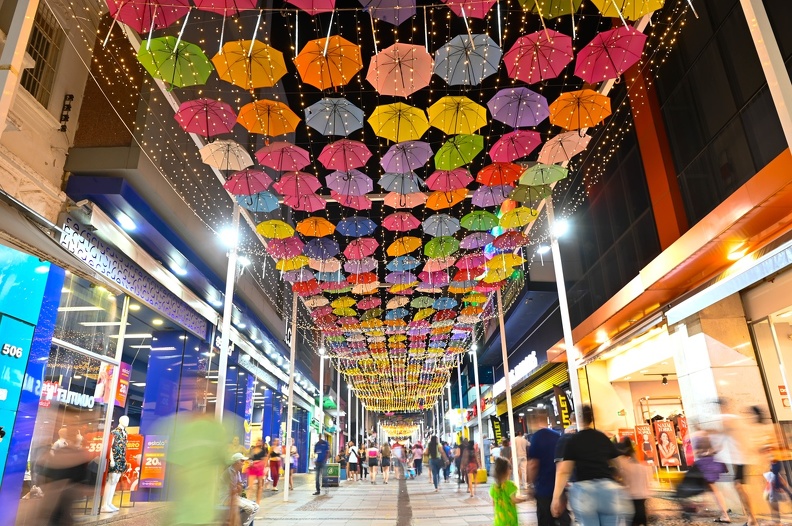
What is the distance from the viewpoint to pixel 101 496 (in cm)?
920

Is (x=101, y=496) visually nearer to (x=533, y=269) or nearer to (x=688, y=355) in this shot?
(x=688, y=355)

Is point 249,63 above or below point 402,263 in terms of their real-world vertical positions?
above

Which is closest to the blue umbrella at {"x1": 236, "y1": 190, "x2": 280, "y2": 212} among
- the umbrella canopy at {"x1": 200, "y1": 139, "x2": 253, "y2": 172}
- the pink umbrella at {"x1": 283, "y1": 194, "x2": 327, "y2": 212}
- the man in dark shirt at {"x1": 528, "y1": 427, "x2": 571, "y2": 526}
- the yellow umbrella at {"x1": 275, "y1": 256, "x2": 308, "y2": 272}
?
the pink umbrella at {"x1": 283, "y1": 194, "x2": 327, "y2": 212}

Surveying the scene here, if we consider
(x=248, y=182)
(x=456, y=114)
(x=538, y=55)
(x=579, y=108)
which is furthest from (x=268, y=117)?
(x=579, y=108)

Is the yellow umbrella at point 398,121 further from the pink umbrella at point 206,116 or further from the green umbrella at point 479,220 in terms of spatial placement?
the green umbrella at point 479,220

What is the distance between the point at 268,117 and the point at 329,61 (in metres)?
1.45

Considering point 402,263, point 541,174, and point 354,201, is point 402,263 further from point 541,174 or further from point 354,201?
point 541,174

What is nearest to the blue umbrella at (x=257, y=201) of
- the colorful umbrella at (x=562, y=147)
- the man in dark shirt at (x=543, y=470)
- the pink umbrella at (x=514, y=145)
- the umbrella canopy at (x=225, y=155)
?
the umbrella canopy at (x=225, y=155)

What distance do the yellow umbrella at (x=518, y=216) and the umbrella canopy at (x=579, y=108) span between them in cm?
265

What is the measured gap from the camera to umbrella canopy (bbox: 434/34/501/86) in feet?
22.3

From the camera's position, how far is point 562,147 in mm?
8891

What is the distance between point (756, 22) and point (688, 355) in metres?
6.04

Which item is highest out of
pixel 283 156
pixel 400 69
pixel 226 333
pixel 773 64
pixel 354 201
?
pixel 400 69

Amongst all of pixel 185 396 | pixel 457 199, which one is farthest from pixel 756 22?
pixel 185 396
